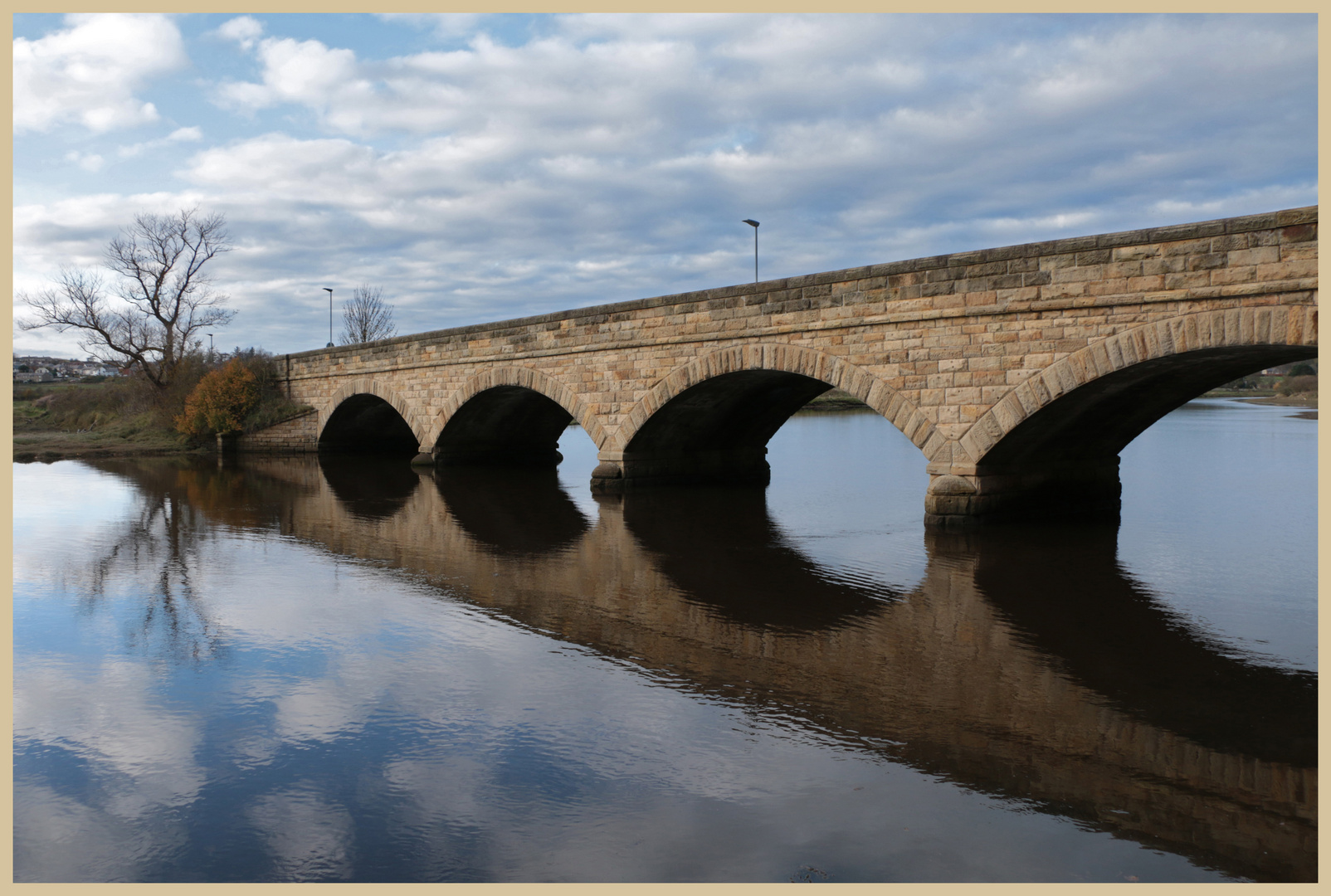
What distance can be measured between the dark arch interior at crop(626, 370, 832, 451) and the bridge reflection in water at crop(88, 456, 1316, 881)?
130 inches

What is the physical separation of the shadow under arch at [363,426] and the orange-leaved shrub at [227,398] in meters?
3.74

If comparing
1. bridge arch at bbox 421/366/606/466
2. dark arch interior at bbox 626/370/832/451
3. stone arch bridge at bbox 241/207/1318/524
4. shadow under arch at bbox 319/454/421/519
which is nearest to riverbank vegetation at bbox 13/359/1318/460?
shadow under arch at bbox 319/454/421/519

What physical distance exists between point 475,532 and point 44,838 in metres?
9.11

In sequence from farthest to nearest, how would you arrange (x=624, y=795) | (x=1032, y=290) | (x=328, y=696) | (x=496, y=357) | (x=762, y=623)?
(x=496, y=357)
(x=1032, y=290)
(x=762, y=623)
(x=328, y=696)
(x=624, y=795)

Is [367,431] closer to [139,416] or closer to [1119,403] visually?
[139,416]

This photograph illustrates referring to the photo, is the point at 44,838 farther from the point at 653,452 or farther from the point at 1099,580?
the point at 653,452

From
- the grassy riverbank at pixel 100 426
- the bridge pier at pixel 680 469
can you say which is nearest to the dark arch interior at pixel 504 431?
the bridge pier at pixel 680 469

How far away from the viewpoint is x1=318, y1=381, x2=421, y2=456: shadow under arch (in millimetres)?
28141

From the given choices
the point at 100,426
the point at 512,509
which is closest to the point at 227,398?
the point at 100,426

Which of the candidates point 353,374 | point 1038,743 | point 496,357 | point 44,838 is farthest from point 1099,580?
point 353,374

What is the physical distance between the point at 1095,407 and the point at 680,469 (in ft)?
29.1

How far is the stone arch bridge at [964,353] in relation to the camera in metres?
9.54

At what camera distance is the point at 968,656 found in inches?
260

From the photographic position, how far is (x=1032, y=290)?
1099cm
